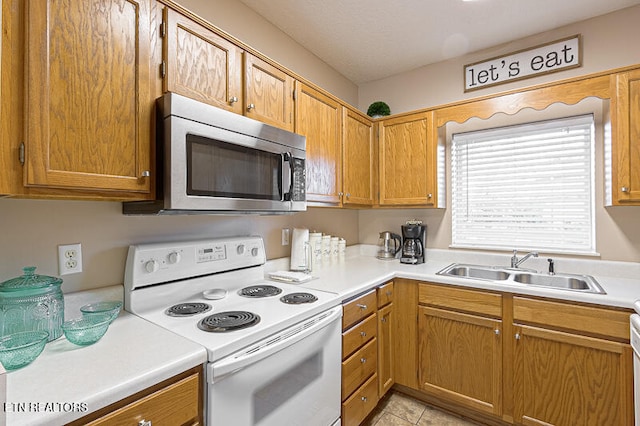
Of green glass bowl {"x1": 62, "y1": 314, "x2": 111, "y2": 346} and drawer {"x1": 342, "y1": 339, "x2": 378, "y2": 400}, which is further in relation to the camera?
drawer {"x1": 342, "y1": 339, "x2": 378, "y2": 400}

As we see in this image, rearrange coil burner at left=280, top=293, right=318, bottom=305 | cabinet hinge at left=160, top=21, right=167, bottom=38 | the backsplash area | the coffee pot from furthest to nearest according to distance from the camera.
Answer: the coffee pot → coil burner at left=280, top=293, right=318, bottom=305 → cabinet hinge at left=160, top=21, right=167, bottom=38 → the backsplash area

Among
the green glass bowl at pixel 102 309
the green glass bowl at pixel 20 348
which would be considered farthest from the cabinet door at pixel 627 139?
the green glass bowl at pixel 20 348

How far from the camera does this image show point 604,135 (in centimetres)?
207

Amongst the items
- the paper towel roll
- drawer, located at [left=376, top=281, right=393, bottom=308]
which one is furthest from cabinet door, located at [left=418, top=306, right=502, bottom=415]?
the paper towel roll

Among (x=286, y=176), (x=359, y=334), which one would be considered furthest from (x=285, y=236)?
(x=359, y=334)

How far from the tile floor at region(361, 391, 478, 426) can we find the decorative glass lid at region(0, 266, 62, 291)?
1880 mm

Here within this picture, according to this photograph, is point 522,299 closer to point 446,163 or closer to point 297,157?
point 446,163

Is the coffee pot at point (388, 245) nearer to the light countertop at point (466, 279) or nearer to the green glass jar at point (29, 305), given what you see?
the light countertop at point (466, 279)

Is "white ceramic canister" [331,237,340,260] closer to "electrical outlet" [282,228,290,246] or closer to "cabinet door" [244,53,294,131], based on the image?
"electrical outlet" [282,228,290,246]

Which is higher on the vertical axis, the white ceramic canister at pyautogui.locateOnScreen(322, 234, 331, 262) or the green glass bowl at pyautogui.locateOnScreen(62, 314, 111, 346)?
the white ceramic canister at pyautogui.locateOnScreen(322, 234, 331, 262)

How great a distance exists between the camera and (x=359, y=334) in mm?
1837

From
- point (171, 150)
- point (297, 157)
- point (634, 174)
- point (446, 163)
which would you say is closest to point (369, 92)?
point (446, 163)

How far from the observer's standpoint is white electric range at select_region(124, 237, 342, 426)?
1.06m

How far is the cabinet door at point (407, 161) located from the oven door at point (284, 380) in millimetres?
1330
